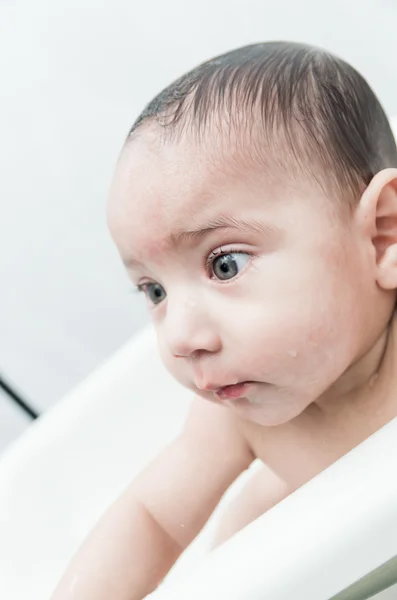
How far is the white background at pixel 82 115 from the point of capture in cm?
121

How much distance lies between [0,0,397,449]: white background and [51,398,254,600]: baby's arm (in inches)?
27.0

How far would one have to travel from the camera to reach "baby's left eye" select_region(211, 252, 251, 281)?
1.82 feet

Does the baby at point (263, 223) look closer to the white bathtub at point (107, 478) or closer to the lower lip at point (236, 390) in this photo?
the lower lip at point (236, 390)

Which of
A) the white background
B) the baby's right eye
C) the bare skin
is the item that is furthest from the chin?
the white background

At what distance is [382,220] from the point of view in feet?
1.91

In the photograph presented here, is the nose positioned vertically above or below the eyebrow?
below

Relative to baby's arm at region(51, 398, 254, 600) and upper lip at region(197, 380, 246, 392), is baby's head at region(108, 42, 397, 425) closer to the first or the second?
upper lip at region(197, 380, 246, 392)

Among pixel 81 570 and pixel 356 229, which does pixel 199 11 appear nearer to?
pixel 356 229

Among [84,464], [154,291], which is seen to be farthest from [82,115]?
[154,291]

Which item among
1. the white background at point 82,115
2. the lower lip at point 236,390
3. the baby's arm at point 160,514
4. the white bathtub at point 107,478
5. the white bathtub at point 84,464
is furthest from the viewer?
the white background at point 82,115

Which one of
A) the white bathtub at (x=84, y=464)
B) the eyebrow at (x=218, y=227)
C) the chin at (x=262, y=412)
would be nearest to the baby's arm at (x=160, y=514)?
the white bathtub at (x=84, y=464)

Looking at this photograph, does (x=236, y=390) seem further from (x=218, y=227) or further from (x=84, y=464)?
(x=84, y=464)

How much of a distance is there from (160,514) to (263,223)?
34cm

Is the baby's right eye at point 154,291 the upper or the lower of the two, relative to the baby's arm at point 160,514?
upper
